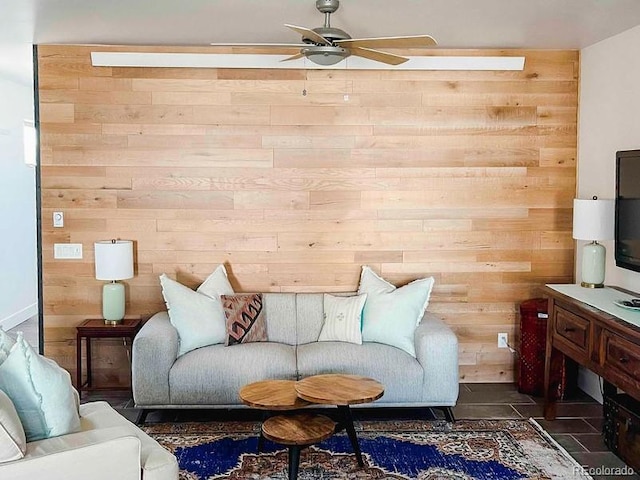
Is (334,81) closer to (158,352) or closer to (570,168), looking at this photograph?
(570,168)

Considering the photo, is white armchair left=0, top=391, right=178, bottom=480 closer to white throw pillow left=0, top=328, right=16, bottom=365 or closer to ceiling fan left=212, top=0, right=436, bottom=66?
white throw pillow left=0, top=328, right=16, bottom=365

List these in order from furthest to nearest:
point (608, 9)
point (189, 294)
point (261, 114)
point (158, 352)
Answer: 1. point (261, 114)
2. point (189, 294)
3. point (158, 352)
4. point (608, 9)

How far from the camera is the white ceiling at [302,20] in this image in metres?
3.76

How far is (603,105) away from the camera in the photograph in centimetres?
469

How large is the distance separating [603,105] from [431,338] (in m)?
2.07

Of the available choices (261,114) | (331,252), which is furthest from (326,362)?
(261,114)

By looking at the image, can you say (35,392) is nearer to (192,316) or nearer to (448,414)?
(192,316)

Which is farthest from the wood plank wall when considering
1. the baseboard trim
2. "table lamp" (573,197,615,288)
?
the baseboard trim

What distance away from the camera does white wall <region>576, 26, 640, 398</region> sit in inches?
169

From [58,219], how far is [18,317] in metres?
3.06

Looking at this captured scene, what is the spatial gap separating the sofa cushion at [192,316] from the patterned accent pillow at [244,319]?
0.06 m

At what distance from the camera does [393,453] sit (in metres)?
3.82

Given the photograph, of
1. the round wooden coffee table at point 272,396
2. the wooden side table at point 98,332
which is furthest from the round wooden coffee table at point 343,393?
the wooden side table at point 98,332

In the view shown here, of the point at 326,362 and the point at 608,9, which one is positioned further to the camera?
the point at 326,362
